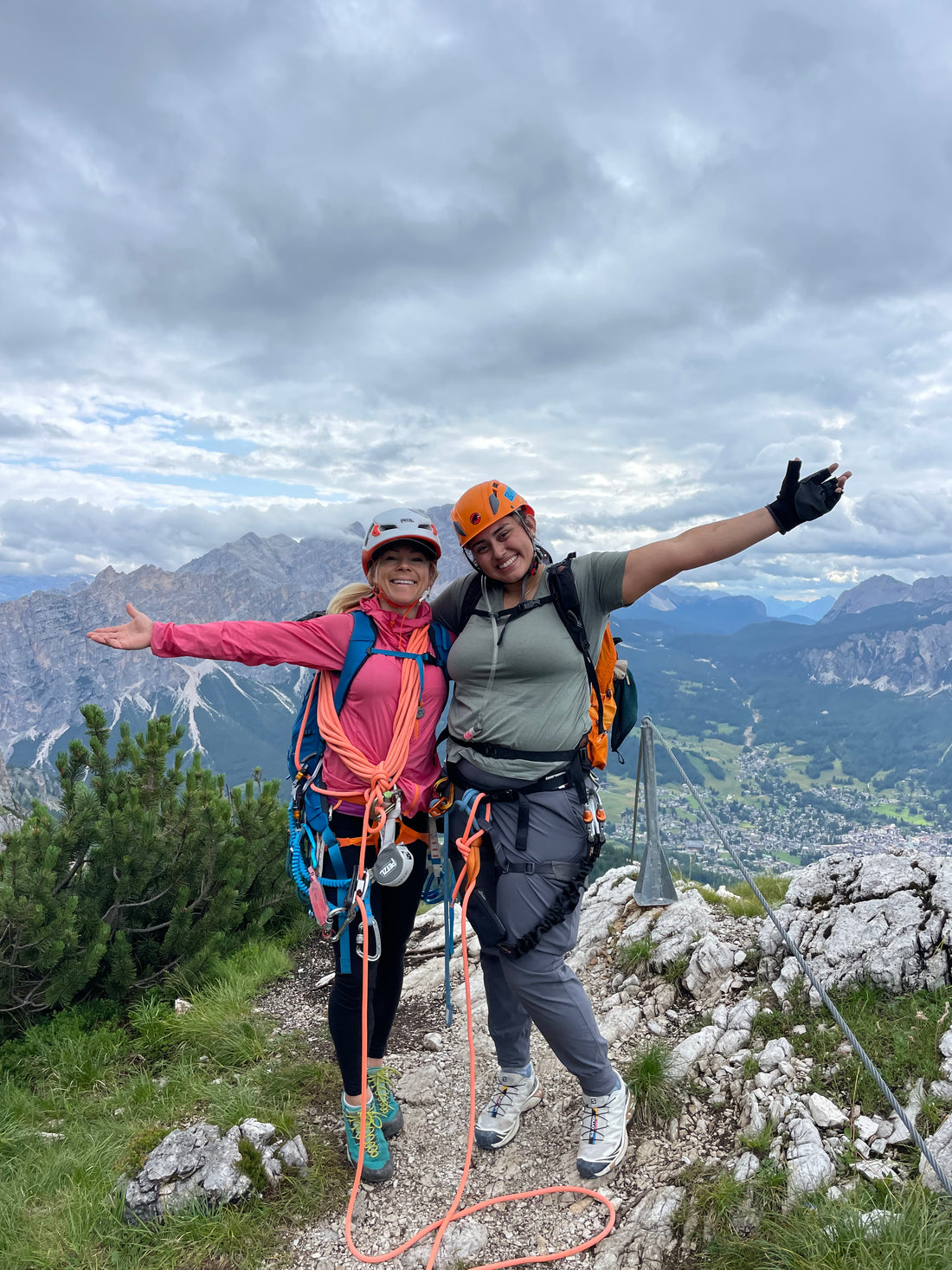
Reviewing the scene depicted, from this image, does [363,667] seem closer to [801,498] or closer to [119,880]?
[801,498]

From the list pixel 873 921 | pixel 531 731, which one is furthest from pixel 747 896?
pixel 531 731

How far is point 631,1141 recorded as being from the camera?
4.25 metres

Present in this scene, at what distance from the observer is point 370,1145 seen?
4.20 metres

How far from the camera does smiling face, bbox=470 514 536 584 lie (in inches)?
146

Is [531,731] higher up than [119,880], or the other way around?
[531,731]

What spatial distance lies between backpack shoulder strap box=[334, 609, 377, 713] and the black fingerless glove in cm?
226

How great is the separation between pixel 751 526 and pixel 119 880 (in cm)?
683

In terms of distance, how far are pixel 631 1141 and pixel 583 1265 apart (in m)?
0.82

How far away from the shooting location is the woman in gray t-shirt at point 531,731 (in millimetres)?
3662

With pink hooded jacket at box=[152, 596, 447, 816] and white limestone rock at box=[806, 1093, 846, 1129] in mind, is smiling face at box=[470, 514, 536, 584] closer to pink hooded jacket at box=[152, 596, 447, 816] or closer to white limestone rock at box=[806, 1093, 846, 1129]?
pink hooded jacket at box=[152, 596, 447, 816]

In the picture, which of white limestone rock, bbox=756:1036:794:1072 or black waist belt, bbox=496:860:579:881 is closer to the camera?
black waist belt, bbox=496:860:579:881

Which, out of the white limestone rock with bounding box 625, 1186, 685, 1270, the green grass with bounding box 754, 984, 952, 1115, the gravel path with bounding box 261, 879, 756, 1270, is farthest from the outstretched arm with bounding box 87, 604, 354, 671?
the green grass with bounding box 754, 984, 952, 1115

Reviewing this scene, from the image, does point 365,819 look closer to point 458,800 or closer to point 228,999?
point 458,800

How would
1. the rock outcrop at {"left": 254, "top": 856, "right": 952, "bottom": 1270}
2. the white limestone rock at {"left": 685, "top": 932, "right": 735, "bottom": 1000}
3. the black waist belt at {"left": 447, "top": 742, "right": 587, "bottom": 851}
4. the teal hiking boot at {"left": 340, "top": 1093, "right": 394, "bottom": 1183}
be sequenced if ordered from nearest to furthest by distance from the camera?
1. the rock outcrop at {"left": 254, "top": 856, "right": 952, "bottom": 1270}
2. the black waist belt at {"left": 447, "top": 742, "right": 587, "bottom": 851}
3. the teal hiking boot at {"left": 340, "top": 1093, "right": 394, "bottom": 1183}
4. the white limestone rock at {"left": 685, "top": 932, "right": 735, "bottom": 1000}
